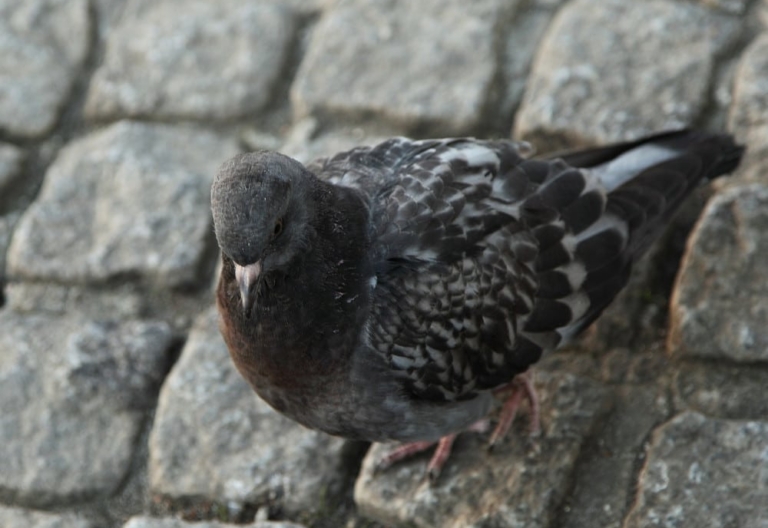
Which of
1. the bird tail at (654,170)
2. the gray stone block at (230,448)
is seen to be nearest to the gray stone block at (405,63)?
the bird tail at (654,170)

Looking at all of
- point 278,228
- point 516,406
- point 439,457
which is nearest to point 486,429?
point 516,406

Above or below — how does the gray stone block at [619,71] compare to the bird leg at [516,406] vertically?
above

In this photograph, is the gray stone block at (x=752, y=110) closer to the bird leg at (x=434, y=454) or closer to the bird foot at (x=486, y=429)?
the bird foot at (x=486, y=429)

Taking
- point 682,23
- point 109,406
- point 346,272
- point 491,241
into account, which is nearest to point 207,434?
point 109,406

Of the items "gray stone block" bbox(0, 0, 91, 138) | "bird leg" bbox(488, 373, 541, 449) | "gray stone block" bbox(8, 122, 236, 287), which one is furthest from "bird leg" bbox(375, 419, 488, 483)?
"gray stone block" bbox(0, 0, 91, 138)

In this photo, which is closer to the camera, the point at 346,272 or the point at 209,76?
the point at 346,272

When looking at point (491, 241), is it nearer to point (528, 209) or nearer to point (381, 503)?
point (528, 209)
